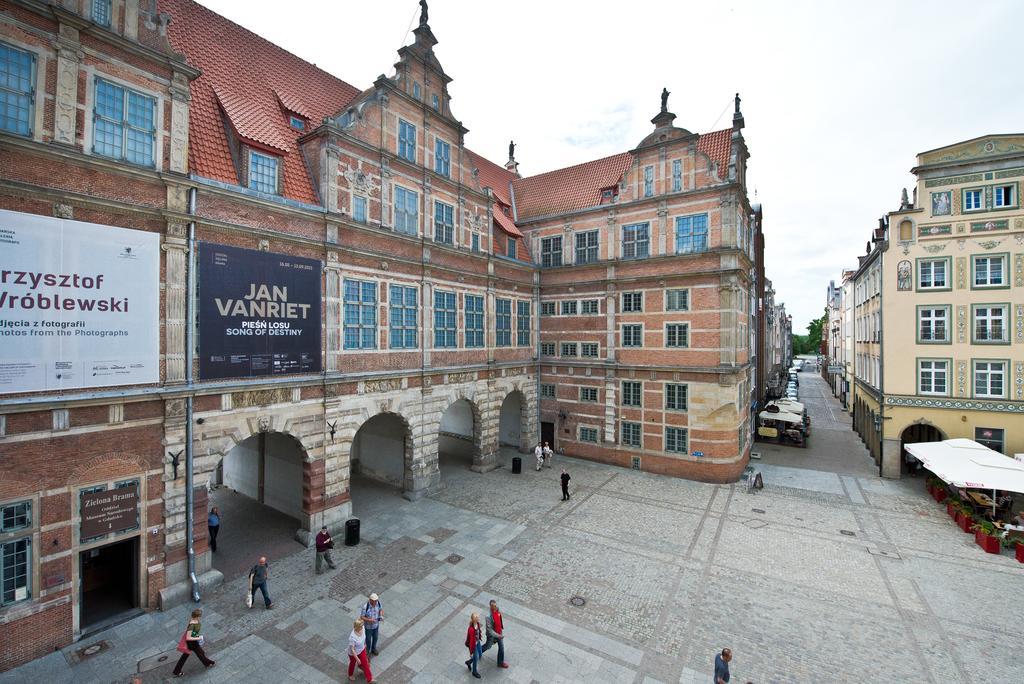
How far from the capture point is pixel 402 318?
18281 mm

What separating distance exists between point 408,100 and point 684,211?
1445cm

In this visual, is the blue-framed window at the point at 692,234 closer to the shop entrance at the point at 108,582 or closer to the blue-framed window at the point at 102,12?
the blue-framed window at the point at 102,12

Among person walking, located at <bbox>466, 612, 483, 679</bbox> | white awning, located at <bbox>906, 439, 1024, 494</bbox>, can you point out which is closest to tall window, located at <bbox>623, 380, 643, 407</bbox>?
white awning, located at <bbox>906, 439, 1024, 494</bbox>

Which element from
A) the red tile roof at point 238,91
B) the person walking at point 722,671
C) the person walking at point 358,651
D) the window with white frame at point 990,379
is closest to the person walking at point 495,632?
the person walking at point 358,651

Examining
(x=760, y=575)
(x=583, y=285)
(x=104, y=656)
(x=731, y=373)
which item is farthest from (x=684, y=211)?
(x=104, y=656)

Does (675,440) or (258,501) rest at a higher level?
(675,440)

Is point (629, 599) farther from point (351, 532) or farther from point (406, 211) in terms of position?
point (406, 211)

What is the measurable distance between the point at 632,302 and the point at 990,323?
16.5m

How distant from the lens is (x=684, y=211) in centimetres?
2277

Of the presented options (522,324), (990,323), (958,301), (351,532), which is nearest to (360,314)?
(351,532)

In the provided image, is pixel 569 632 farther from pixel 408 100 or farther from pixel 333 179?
pixel 408 100

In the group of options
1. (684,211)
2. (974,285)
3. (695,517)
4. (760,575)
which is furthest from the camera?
(684,211)

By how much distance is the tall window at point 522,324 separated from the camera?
25766 mm

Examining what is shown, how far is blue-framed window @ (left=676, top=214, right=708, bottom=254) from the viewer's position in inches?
875
